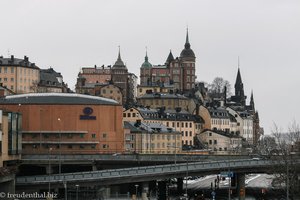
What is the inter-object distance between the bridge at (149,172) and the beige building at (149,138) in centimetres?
4890

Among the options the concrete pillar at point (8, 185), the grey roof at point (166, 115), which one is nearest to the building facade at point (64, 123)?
the concrete pillar at point (8, 185)

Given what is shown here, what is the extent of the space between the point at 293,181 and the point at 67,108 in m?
42.0

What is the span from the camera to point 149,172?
94500 millimetres

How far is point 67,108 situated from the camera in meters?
119

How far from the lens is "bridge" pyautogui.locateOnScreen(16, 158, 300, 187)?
91938 millimetres

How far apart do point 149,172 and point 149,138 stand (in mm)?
61509

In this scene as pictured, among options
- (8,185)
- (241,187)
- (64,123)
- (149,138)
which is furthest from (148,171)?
(149,138)

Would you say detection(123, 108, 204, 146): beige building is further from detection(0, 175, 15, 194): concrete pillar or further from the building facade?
detection(0, 175, 15, 194): concrete pillar

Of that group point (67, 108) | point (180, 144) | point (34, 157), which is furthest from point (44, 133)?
point (180, 144)

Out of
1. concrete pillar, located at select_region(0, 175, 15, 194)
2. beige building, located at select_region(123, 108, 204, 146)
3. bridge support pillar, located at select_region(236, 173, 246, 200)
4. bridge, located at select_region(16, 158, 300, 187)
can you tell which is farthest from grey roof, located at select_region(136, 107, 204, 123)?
concrete pillar, located at select_region(0, 175, 15, 194)

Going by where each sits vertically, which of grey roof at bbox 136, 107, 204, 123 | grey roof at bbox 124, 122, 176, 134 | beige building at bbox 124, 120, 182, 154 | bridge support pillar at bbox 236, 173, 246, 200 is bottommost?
bridge support pillar at bbox 236, 173, 246, 200

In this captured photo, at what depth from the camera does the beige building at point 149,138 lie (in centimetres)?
15138

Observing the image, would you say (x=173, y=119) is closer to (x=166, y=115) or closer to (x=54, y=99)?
(x=166, y=115)

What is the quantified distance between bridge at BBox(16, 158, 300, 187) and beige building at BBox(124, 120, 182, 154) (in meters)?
48.9
